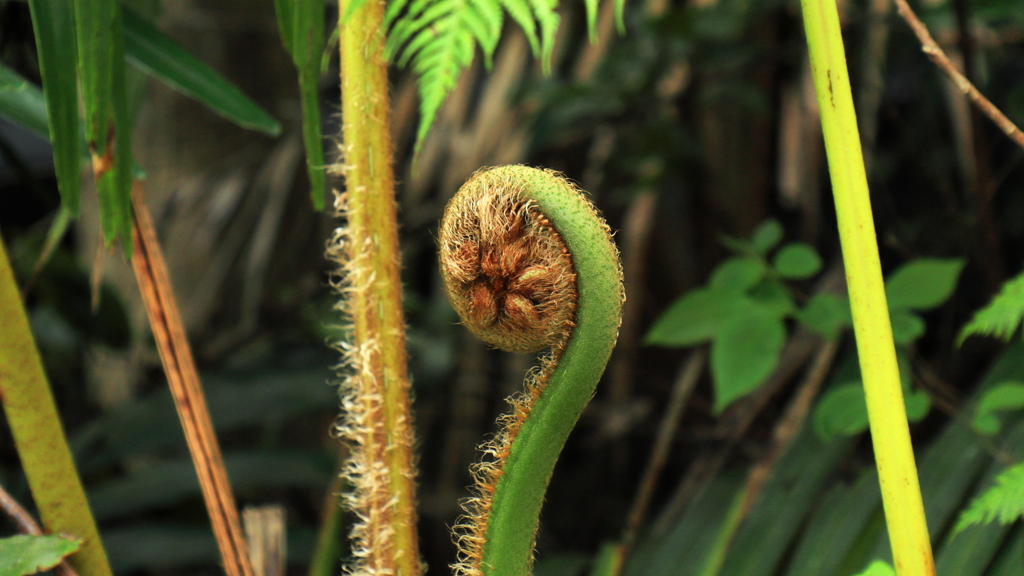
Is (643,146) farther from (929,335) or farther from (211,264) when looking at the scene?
(211,264)

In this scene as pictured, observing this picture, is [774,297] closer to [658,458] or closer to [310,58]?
[658,458]

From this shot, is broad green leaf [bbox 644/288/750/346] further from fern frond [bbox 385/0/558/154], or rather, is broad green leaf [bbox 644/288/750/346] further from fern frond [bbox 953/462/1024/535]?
fern frond [bbox 385/0/558/154]

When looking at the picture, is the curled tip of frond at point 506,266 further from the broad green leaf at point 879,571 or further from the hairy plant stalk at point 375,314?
the broad green leaf at point 879,571

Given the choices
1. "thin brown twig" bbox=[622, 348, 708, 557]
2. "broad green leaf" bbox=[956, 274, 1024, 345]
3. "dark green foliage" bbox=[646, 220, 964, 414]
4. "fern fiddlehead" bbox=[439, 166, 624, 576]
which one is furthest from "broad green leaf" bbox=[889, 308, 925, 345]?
"fern fiddlehead" bbox=[439, 166, 624, 576]

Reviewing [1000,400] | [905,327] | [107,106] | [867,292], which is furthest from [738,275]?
[107,106]

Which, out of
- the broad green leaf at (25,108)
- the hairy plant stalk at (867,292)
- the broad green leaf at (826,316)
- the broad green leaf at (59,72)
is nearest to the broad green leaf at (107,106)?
the broad green leaf at (59,72)

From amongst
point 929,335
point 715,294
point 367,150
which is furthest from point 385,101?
point 929,335
